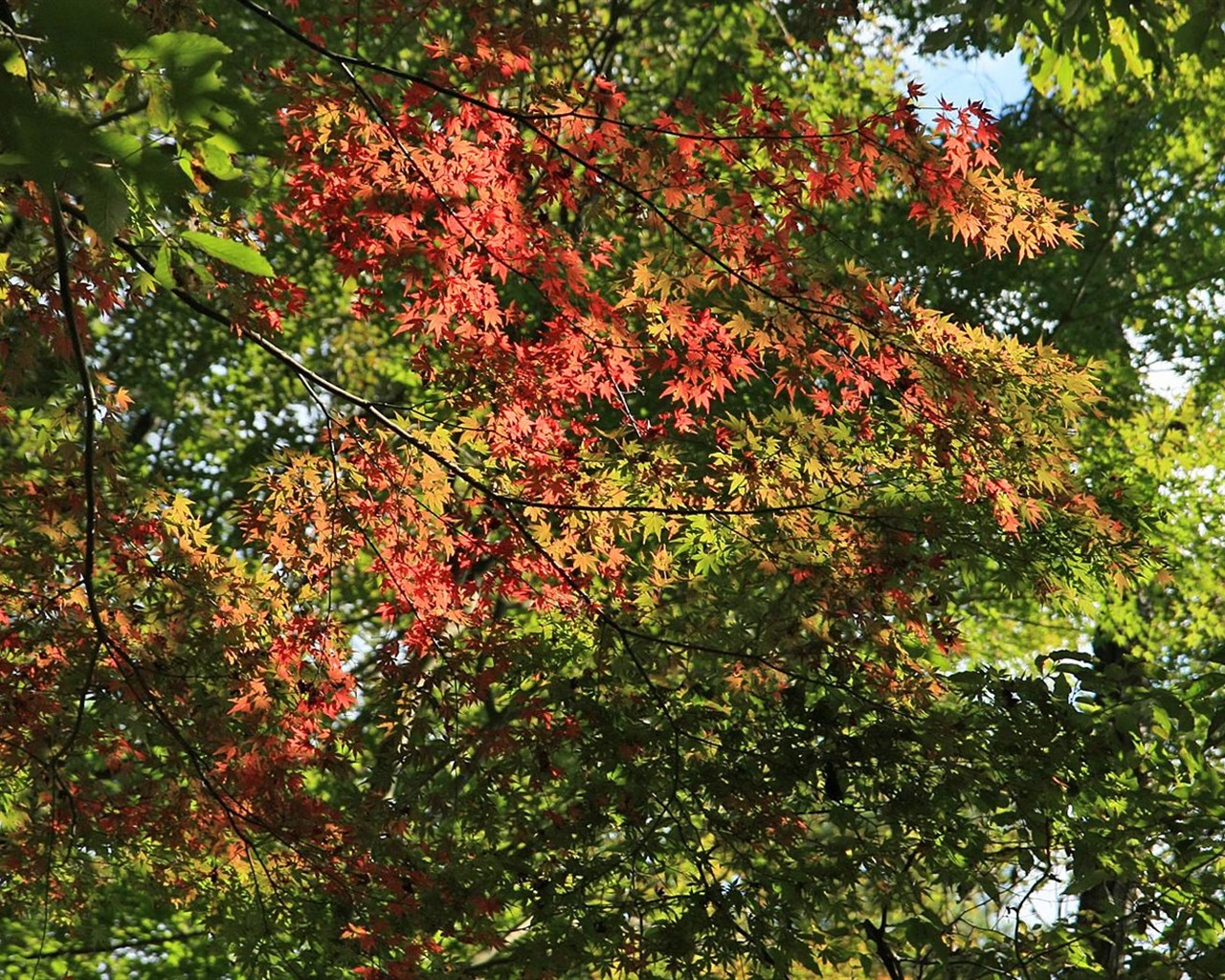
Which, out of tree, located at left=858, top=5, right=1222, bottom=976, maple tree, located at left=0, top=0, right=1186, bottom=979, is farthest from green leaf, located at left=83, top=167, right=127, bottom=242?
tree, located at left=858, top=5, right=1222, bottom=976

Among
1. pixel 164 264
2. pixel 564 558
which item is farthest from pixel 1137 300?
pixel 164 264

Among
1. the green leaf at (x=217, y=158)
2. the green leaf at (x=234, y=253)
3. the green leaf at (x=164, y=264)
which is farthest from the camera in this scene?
the green leaf at (x=164, y=264)

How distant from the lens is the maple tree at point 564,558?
4.47 meters

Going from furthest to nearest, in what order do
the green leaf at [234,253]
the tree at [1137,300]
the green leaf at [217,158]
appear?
the tree at [1137,300]
the green leaf at [217,158]
the green leaf at [234,253]

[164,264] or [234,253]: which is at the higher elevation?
[164,264]

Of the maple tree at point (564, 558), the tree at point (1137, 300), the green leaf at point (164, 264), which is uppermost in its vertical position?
the tree at point (1137, 300)

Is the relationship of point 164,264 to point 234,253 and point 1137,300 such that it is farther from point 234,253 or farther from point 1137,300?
point 1137,300

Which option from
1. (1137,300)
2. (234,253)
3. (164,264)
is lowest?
(234,253)

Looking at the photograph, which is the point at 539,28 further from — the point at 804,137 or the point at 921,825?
the point at 921,825

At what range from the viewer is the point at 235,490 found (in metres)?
12.2

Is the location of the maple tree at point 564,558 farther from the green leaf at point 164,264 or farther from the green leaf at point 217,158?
the green leaf at point 217,158

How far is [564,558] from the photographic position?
18.0 ft

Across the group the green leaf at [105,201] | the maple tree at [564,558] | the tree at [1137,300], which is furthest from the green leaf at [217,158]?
the tree at [1137,300]

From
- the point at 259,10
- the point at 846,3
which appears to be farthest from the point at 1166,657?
the point at 259,10
